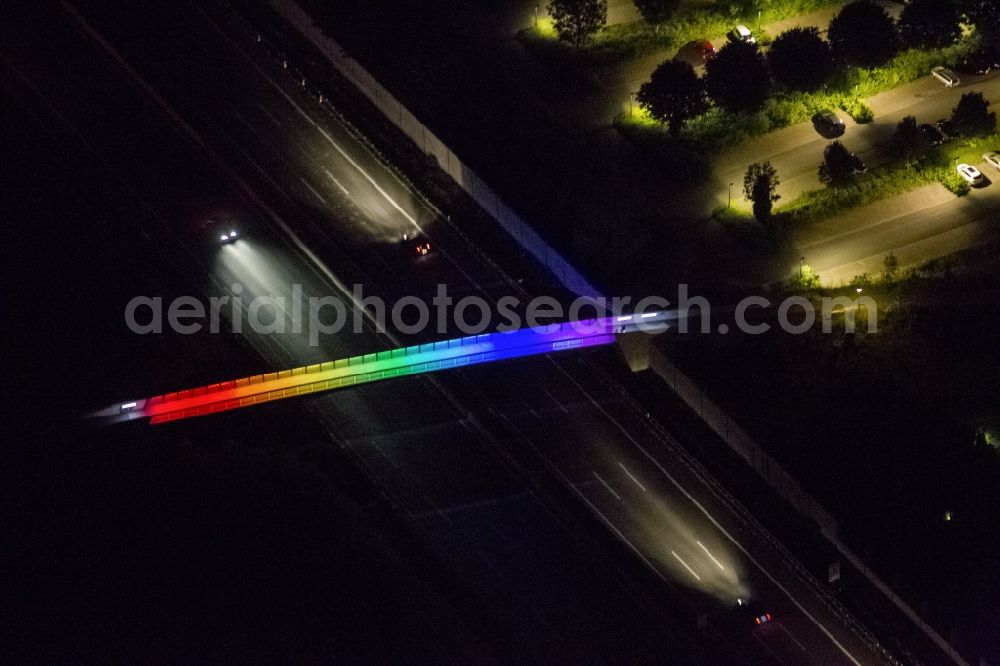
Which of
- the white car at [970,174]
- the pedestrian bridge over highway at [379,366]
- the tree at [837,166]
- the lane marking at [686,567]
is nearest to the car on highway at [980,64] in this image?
the white car at [970,174]

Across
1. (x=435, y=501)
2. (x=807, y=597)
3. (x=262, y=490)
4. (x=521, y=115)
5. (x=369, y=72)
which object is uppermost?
(x=369, y=72)

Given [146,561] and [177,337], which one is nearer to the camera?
[146,561]

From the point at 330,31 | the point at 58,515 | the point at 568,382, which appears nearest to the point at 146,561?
the point at 58,515

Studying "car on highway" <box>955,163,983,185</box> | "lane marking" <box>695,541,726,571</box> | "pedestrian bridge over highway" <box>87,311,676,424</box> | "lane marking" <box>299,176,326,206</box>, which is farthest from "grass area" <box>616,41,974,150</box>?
"lane marking" <box>695,541,726,571</box>

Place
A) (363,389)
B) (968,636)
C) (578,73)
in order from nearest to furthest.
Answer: (968,636), (363,389), (578,73)

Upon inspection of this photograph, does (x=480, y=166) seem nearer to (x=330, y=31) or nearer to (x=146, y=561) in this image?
(x=330, y=31)

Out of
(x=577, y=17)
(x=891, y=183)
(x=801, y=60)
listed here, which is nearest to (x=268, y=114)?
(x=577, y=17)

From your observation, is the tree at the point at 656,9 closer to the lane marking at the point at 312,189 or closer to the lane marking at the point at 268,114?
the lane marking at the point at 268,114
